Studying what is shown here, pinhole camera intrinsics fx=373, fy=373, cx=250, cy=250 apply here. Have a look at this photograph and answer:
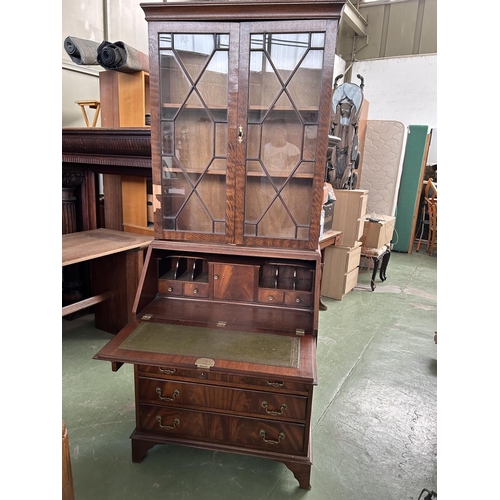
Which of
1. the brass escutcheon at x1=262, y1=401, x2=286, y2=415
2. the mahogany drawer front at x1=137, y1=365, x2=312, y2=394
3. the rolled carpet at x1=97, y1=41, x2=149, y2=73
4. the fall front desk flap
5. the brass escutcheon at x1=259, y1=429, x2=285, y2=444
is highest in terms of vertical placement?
the rolled carpet at x1=97, y1=41, x2=149, y2=73

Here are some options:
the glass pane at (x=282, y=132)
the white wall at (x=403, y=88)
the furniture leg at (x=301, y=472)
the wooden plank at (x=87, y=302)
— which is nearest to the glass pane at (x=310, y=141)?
the glass pane at (x=282, y=132)

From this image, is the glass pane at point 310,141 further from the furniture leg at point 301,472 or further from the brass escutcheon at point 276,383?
the furniture leg at point 301,472

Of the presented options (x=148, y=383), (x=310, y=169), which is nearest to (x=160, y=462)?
(x=148, y=383)

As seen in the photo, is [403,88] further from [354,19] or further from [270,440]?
[270,440]

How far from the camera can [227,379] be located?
63.1 inches

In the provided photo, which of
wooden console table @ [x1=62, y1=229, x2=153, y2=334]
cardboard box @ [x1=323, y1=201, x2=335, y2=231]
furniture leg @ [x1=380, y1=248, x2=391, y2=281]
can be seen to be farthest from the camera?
furniture leg @ [x1=380, y1=248, x2=391, y2=281]

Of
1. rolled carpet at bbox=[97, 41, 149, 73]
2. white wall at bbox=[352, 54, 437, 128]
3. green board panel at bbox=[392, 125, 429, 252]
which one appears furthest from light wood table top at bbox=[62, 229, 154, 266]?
white wall at bbox=[352, 54, 437, 128]

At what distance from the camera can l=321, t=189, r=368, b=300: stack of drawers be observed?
12.5ft

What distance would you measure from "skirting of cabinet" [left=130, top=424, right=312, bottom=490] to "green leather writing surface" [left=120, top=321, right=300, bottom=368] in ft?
1.41

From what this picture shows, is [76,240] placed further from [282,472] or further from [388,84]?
[388,84]

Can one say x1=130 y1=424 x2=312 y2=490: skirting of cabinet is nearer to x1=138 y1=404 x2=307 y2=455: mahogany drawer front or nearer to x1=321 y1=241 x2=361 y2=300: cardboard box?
x1=138 y1=404 x2=307 y2=455: mahogany drawer front

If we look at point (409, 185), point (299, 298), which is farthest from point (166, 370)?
point (409, 185)
